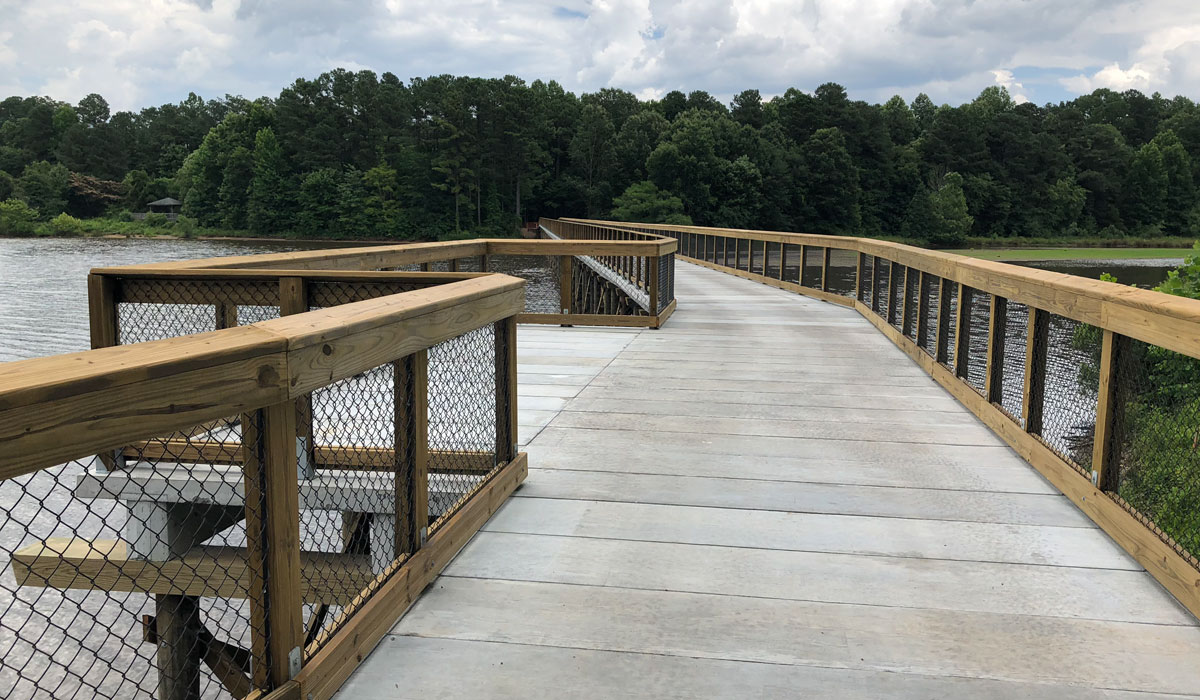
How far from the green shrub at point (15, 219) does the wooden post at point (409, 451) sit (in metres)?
94.2

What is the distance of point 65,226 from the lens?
8244cm

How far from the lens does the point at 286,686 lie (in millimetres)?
2068

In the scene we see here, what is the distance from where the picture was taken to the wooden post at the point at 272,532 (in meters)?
2.00

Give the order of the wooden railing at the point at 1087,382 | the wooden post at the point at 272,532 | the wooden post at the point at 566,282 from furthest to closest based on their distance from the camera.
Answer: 1. the wooden post at the point at 566,282
2. the wooden railing at the point at 1087,382
3. the wooden post at the point at 272,532

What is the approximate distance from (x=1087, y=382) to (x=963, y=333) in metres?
0.98

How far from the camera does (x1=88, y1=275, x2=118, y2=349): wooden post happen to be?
3869mm

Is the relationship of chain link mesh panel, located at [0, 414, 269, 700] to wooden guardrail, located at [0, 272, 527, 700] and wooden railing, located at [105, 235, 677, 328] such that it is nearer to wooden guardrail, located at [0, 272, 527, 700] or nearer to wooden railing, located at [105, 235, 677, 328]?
wooden guardrail, located at [0, 272, 527, 700]

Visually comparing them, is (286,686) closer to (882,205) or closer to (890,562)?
(890,562)

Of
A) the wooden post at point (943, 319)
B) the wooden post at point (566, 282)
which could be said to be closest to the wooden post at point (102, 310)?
the wooden post at point (943, 319)

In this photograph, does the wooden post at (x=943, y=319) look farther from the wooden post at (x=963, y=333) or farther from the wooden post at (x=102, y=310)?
the wooden post at (x=102, y=310)

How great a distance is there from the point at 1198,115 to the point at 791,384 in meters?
107

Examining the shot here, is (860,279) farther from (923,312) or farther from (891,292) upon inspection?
(923,312)

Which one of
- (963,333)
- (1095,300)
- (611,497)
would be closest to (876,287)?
(963,333)

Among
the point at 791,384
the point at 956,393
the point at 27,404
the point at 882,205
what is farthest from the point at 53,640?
the point at 882,205
